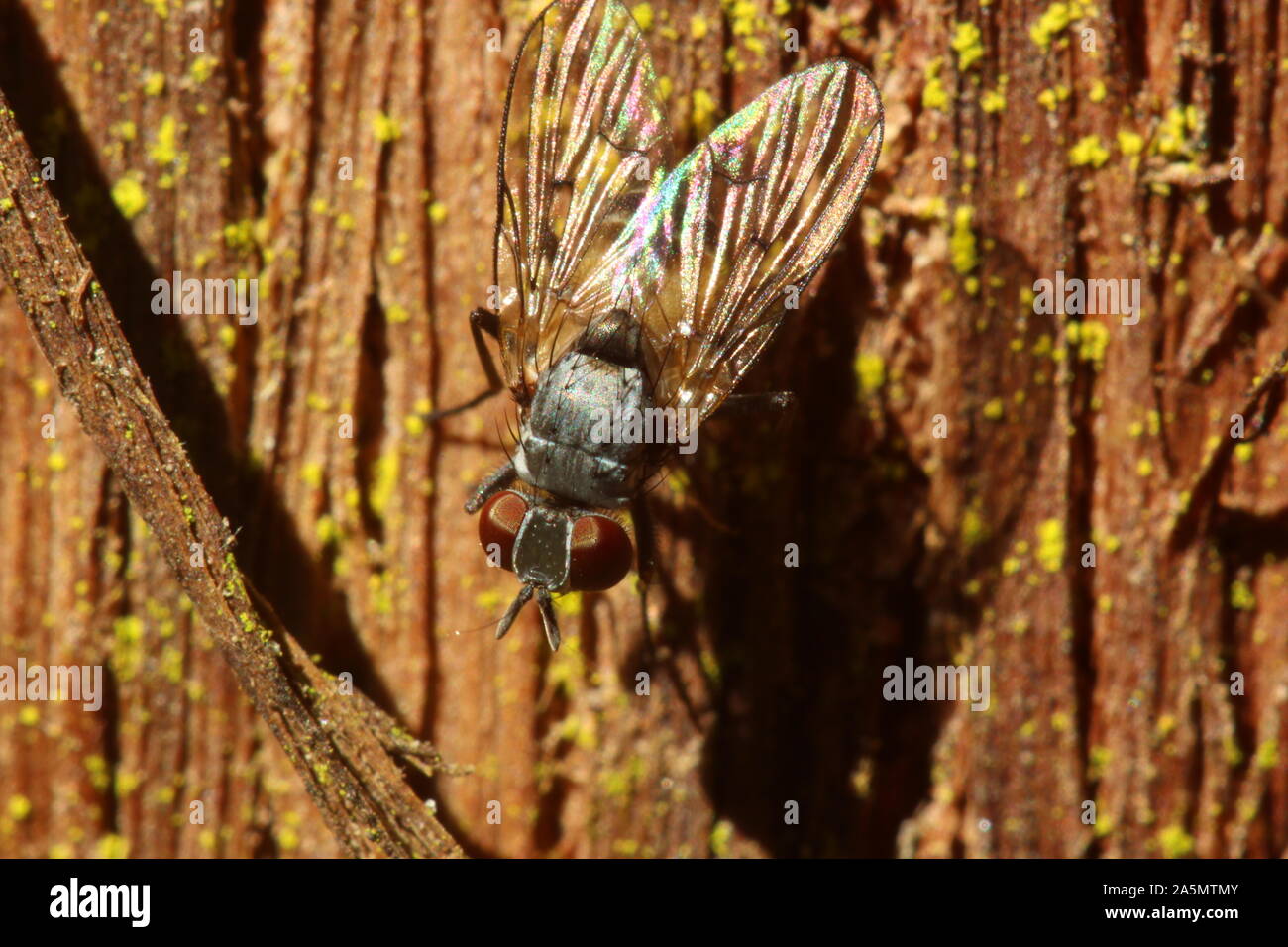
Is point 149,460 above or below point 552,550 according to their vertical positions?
above

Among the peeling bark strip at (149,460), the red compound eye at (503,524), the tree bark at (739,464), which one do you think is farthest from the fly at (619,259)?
the peeling bark strip at (149,460)

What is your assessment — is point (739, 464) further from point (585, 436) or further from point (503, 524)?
point (503, 524)

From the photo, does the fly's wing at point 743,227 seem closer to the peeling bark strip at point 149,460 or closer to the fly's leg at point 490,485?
the fly's leg at point 490,485

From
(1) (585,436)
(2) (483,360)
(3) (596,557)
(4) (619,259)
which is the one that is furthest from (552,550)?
(4) (619,259)

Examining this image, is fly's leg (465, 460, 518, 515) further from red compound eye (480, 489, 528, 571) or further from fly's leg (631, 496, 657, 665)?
fly's leg (631, 496, 657, 665)
